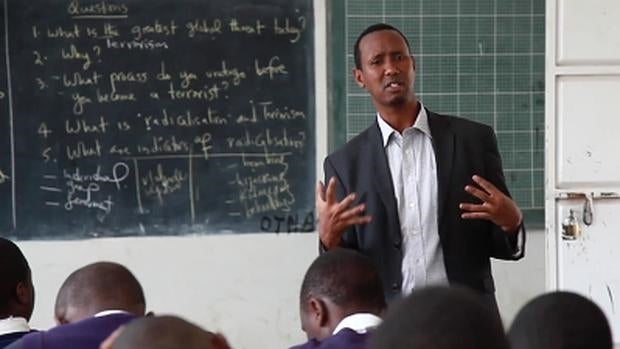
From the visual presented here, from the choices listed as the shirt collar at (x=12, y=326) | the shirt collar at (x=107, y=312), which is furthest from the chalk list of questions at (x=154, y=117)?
the shirt collar at (x=107, y=312)

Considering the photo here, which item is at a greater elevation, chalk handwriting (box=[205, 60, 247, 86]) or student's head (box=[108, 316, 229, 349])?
chalk handwriting (box=[205, 60, 247, 86])

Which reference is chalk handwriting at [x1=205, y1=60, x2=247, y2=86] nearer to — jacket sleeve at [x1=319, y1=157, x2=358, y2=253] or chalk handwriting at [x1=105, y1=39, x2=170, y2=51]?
chalk handwriting at [x1=105, y1=39, x2=170, y2=51]

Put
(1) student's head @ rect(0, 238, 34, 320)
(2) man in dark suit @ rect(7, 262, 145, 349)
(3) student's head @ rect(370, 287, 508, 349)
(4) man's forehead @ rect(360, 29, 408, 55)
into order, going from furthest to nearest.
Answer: (4) man's forehead @ rect(360, 29, 408, 55), (1) student's head @ rect(0, 238, 34, 320), (2) man in dark suit @ rect(7, 262, 145, 349), (3) student's head @ rect(370, 287, 508, 349)

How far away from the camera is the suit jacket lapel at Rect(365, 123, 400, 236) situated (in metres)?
2.53

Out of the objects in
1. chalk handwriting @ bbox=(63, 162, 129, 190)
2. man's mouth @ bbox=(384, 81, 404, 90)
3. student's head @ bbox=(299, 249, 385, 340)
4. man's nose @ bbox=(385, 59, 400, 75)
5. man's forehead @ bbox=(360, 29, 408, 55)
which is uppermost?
man's forehead @ bbox=(360, 29, 408, 55)

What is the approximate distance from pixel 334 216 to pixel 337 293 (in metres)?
0.37

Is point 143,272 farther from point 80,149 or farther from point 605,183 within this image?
point 605,183

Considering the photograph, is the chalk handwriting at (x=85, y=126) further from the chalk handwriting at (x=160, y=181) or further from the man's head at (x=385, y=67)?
the man's head at (x=385, y=67)

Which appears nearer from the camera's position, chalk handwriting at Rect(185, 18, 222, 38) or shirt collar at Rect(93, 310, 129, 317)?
shirt collar at Rect(93, 310, 129, 317)

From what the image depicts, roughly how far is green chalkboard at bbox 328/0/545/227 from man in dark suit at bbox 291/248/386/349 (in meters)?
2.25

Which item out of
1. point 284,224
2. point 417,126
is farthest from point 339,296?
point 284,224

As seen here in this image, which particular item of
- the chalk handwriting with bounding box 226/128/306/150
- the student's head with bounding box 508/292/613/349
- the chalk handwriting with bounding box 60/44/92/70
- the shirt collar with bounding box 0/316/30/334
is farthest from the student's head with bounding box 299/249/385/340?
the chalk handwriting with bounding box 60/44/92/70

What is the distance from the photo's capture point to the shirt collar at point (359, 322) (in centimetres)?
195

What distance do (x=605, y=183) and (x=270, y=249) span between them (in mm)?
1392
